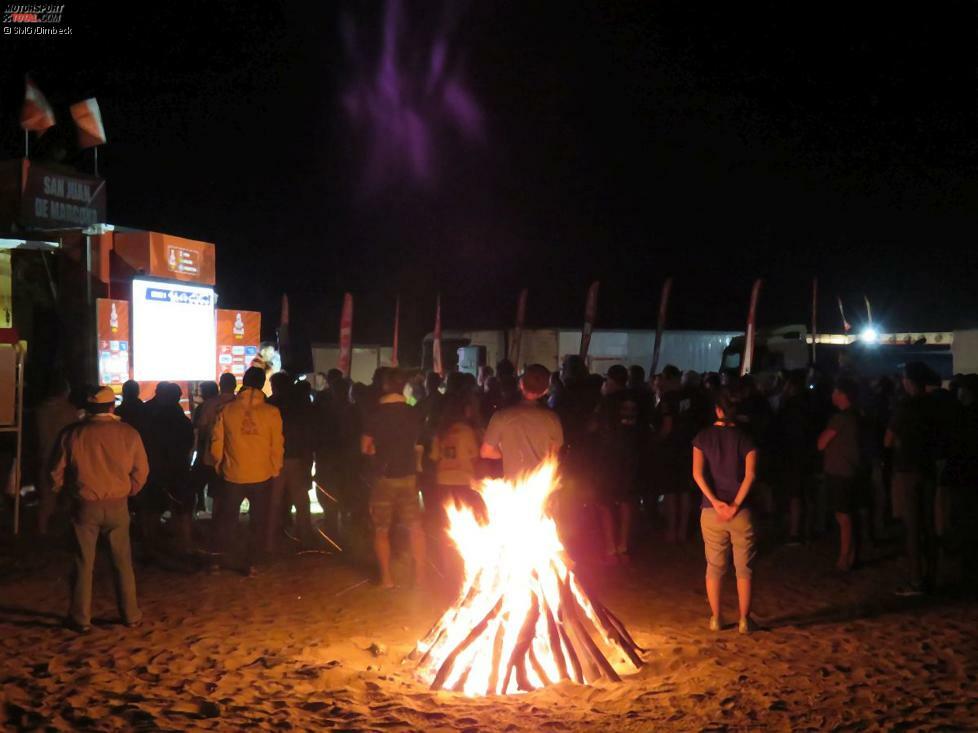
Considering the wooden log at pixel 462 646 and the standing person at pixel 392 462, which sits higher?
the standing person at pixel 392 462

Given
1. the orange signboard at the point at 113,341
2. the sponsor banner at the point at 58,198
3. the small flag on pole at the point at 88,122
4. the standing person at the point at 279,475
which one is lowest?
the standing person at the point at 279,475

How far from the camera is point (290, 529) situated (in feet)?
38.5

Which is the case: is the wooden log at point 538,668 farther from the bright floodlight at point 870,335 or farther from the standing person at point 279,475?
the bright floodlight at point 870,335

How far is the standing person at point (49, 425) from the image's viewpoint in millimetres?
11188

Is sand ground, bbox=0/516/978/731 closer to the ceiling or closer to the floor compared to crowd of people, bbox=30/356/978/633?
closer to the floor

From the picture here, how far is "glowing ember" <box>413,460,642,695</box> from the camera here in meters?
6.20

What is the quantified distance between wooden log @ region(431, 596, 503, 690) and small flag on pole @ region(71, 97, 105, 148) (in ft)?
39.1

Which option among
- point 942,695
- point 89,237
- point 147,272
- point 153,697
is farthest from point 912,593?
point 89,237

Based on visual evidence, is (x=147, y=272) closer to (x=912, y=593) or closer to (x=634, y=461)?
(x=634, y=461)

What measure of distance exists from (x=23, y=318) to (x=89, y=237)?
3769mm

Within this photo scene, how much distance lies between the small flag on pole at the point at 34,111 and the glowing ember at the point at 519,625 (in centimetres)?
1161

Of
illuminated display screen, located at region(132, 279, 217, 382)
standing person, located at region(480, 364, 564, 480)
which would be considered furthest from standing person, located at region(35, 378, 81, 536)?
standing person, located at region(480, 364, 564, 480)

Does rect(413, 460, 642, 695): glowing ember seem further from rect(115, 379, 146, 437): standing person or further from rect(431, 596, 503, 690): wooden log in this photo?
rect(115, 379, 146, 437): standing person

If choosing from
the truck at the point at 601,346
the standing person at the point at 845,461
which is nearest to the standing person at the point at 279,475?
the standing person at the point at 845,461
